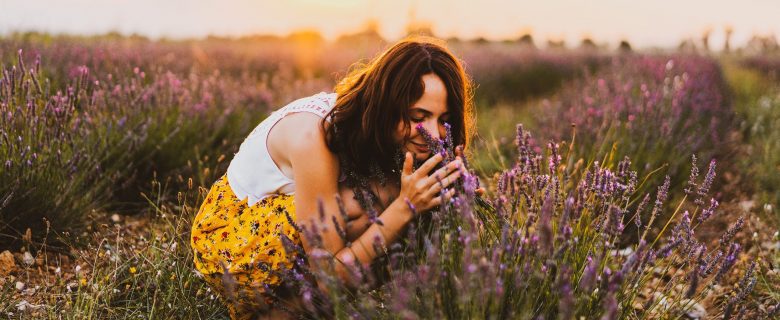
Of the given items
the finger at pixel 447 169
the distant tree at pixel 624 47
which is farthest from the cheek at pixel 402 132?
the distant tree at pixel 624 47

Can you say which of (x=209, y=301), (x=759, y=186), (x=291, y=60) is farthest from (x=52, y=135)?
(x=291, y=60)

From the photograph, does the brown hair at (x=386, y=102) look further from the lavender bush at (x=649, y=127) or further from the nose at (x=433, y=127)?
the lavender bush at (x=649, y=127)

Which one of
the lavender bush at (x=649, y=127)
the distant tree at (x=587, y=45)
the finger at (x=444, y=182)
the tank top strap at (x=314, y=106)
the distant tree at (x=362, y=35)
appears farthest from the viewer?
the distant tree at (x=362, y=35)

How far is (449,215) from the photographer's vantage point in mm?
1806

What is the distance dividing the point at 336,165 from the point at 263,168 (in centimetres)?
37

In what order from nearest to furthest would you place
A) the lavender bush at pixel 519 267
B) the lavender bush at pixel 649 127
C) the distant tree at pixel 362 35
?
the lavender bush at pixel 519 267 → the lavender bush at pixel 649 127 → the distant tree at pixel 362 35

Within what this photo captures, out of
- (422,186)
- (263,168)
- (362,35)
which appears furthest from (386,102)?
(362,35)

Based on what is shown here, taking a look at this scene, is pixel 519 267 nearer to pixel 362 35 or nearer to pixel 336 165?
pixel 336 165

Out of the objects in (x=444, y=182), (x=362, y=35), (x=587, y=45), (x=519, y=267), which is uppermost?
(x=444, y=182)

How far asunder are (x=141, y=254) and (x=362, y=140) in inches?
41.4

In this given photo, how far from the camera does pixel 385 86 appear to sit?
225cm

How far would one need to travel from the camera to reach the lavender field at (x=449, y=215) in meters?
1.65

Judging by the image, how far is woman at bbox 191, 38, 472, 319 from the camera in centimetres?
213

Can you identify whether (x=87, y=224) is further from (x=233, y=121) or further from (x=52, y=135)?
(x=233, y=121)
